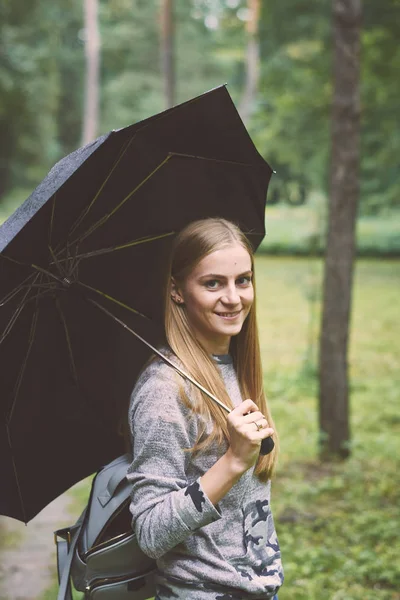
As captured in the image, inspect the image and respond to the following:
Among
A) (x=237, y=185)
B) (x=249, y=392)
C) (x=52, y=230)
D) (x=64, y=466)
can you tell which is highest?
(x=237, y=185)

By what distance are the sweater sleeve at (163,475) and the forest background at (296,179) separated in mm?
1737

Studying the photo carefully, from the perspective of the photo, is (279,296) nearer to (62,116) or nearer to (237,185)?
(237,185)

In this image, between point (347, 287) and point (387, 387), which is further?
point (387, 387)

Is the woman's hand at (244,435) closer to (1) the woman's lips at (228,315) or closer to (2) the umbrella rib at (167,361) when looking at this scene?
(2) the umbrella rib at (167,361)

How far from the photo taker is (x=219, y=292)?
201 centimetres

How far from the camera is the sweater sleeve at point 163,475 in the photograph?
1716mm

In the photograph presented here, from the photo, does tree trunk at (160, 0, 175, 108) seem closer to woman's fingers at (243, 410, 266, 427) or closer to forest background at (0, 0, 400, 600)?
forest background at (0, 0, 400, 600)

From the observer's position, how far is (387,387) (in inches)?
364

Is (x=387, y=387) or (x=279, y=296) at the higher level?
(x=279, y=296)

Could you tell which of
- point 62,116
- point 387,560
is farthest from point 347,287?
point 62,116

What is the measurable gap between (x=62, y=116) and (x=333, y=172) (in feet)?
95.6

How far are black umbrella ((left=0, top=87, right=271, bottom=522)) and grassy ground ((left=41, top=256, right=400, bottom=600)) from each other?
2101 mm

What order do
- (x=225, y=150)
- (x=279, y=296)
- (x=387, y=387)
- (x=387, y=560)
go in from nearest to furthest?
(x=225, y=150) → (x=387, y=560) → (x=387, y=387) → (x=279, y=296)

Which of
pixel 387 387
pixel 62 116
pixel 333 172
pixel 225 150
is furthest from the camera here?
pixel 62 116
